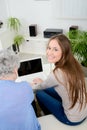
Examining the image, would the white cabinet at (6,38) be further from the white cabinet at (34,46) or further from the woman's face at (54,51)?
the woman's face at (54,51)

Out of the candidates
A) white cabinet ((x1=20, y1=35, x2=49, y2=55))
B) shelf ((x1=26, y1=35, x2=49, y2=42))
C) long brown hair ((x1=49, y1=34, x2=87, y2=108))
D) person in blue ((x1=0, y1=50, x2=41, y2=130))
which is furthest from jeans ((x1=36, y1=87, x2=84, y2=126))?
white cabinet ((x1=20, y1=35, x2=49, y2=55))

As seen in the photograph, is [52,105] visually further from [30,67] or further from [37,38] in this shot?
[37,38]

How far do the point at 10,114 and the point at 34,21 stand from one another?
2.81 metres

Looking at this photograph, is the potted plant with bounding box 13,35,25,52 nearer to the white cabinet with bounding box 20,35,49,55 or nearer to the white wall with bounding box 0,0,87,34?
the white cabinet with bounding box 20,35,49,55

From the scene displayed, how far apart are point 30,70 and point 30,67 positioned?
0.03m

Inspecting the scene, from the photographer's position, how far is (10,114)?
3.45 feet

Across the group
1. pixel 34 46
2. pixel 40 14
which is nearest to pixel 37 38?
pixel 34 46

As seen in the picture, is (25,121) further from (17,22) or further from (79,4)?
(17,22)

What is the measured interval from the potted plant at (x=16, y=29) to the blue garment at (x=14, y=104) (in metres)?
2.61

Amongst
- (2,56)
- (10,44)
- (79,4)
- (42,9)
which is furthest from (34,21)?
(2,56)

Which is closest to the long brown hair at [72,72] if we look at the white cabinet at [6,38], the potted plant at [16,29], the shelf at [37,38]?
the shelf at [37,38]

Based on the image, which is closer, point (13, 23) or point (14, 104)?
point (14, 104)

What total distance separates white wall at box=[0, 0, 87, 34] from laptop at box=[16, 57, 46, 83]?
67.9 inches

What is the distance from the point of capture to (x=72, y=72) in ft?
4.85
